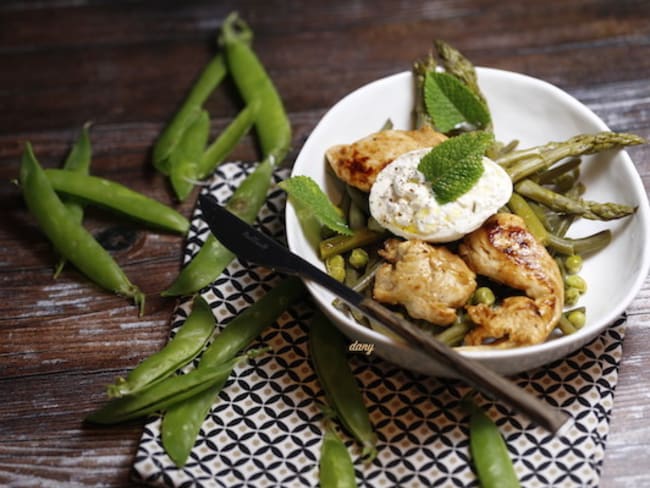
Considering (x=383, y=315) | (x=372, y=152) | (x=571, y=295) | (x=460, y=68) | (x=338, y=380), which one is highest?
(x=460, y=68)

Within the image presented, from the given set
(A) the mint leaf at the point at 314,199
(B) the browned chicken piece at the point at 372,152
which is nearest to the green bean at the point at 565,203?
(B) the browned chicken piece at the point at 372,152

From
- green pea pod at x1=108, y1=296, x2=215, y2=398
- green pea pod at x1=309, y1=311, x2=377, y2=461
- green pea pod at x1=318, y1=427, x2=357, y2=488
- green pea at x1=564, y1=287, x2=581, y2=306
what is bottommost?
green pea pod at x1=318, y1=427, x2=357, y2=488

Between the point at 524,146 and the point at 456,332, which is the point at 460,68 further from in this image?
the point at 456,332

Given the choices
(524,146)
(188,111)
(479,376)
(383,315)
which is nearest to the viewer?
(479,376)

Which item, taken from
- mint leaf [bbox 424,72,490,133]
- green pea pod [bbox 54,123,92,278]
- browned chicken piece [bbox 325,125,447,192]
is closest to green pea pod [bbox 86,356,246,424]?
browned chicken piece [bbox 325,125,447,192]

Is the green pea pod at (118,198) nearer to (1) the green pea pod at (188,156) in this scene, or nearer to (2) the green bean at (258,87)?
(1) the green pea pod at (188,156)

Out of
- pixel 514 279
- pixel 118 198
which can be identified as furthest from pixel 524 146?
pixel 118 198

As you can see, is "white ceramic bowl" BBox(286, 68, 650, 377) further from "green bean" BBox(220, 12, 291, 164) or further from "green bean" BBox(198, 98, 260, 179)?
"green bean" BBox(198, 98, 260, 179)
